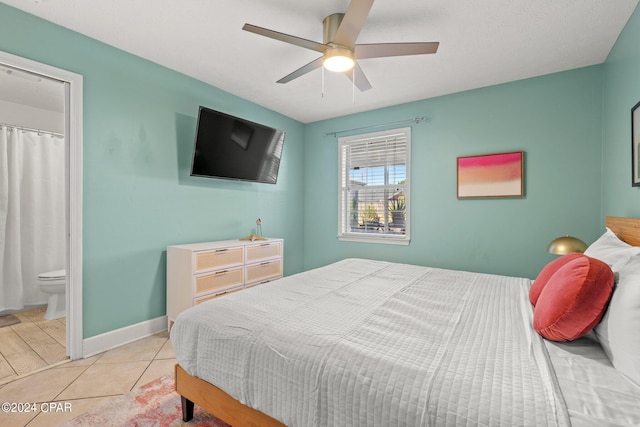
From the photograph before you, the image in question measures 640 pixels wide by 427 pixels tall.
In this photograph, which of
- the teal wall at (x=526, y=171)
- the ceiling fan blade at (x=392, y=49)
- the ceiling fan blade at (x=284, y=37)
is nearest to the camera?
the ceiling fan blade at (x=284, y=37)

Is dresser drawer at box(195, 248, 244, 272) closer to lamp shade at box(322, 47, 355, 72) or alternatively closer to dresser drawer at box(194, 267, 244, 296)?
dresser drawer at box(194, 267, 244, 296)

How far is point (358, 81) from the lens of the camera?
253cm

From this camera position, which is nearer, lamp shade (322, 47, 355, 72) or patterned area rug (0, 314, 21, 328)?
lamp shade (322, 47, 355, 72)

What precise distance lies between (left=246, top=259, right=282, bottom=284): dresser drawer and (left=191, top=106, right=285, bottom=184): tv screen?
1.03 m

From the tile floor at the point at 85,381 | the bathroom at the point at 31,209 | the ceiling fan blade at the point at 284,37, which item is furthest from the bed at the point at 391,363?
the bathroom at the point at 31,209

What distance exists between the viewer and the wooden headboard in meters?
1.74

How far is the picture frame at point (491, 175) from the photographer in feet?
10.1

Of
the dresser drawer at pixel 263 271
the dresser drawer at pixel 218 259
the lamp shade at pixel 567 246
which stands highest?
the lamp shade at pixel 567 246

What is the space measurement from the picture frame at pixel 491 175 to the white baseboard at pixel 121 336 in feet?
11.4

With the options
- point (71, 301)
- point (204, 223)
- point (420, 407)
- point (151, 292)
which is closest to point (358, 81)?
point (204, 223)

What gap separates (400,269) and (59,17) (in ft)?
10.7

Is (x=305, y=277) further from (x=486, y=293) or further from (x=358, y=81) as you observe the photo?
(x=358, y=81)

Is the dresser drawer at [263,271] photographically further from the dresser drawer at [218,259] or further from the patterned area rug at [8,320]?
the patterned area rug at [8,320]

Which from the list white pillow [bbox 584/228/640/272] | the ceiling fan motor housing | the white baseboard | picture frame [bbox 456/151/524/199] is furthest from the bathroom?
picture frame [bbox 456/151/524/199]
